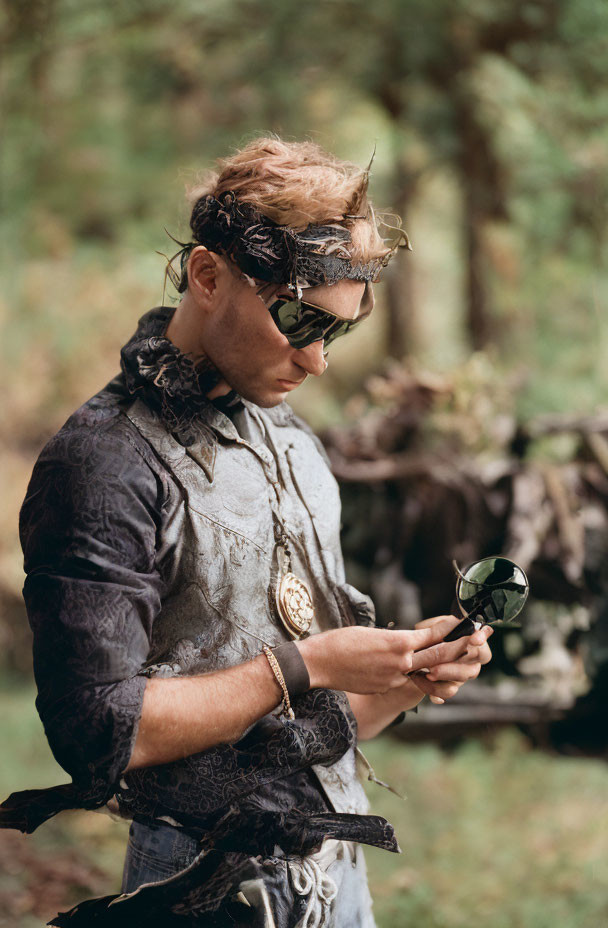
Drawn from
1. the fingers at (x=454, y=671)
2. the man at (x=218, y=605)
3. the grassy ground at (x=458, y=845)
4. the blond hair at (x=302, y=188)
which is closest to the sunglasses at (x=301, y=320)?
the man at (x=218, y=605)

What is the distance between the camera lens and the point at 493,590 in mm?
1604

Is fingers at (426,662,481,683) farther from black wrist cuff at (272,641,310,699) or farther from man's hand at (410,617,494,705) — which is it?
black wrist cuff at (272,641,310,699)

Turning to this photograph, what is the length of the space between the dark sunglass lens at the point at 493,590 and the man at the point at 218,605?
44mm

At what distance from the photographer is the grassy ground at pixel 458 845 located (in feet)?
15.0

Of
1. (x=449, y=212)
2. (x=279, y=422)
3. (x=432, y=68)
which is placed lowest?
(x=279, y=422)

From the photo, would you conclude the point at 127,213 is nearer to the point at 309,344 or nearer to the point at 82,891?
the point at 82,891

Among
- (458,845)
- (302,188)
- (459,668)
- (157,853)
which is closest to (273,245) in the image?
(302,188)

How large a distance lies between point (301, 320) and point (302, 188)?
0.69 ft

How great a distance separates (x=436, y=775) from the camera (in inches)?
221

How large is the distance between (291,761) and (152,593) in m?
0.37

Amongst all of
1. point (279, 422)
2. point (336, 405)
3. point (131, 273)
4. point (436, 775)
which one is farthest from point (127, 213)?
point (279, 422)

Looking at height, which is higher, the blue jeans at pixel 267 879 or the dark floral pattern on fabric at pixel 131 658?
the dark floral pattern on fabric at pixel 131 658

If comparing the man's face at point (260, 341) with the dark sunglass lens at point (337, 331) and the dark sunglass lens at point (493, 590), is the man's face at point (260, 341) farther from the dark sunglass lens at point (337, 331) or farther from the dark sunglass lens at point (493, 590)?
the dark sunglass lens at point (493, 590)

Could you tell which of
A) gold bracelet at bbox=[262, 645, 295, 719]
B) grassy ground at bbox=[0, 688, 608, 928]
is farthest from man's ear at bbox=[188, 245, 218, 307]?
grassy ground at bbox=[0, 688, 608, 928]
